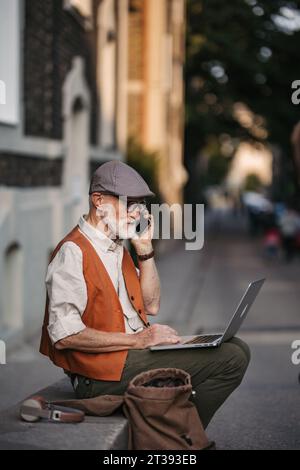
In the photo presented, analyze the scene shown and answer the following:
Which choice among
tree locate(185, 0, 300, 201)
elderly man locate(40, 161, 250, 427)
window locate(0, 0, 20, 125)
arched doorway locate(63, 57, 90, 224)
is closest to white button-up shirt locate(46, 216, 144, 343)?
elderly man locate(40, 161, 250, 427)

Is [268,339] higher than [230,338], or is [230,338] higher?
[230,338]

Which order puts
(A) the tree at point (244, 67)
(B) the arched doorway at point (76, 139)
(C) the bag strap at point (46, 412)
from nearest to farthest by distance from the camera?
(C) the bag strap at point (46, 412), (B) the arched doorway at point (76, 139), (A) the tree at point (244, 67)

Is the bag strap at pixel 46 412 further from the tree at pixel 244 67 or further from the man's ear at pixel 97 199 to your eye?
the tree at pixel 244 67

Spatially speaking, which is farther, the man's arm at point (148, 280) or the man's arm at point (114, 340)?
the man's arm at point (148, 280)

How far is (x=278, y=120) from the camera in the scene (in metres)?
33.8

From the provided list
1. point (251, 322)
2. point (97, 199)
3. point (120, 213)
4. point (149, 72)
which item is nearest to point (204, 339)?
point (120, 213)

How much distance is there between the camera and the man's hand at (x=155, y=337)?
4.66 m

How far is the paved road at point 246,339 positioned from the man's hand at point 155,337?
51.6 inches

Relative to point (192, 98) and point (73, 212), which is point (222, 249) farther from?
point (73, 212)

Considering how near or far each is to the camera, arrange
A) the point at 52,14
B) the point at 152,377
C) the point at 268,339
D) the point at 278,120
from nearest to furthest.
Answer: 1. the point at 152,377
2. the point at 268,339
3. the point at 52,14
4. the point at 278,120

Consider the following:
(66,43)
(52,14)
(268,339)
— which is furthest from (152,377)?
(66,43)

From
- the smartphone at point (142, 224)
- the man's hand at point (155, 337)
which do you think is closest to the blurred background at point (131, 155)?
the man's hand at point (155, 337)

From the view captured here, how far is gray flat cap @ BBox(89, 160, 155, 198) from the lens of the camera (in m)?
4.71

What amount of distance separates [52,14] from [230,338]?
7706 millimetres
